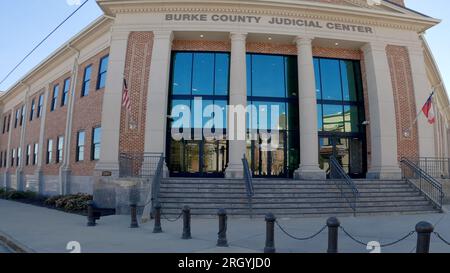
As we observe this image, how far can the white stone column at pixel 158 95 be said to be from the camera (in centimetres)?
1673

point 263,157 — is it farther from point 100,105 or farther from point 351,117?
point 100,105

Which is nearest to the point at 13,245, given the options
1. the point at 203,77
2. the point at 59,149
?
the point at 203,77

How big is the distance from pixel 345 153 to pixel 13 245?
1670 centimetres

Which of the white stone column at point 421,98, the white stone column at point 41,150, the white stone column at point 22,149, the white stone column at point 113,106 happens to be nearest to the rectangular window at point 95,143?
the white stone column at point 113,106

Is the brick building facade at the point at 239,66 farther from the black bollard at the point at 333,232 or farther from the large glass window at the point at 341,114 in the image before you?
the black bollard at the point at 333,232

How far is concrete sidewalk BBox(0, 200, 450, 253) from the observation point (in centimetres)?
752

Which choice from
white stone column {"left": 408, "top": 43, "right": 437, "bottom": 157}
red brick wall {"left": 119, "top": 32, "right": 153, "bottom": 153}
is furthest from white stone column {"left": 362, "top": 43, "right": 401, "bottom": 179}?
red brick wall {"left": 119, "top": 32, "right": 153, "bottom": 153}

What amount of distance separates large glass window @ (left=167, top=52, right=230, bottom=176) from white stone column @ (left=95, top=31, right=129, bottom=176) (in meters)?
2.87

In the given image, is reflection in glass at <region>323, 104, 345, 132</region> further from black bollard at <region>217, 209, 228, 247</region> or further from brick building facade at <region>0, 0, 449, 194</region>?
black bollard at <region>217, 209, 228, 247</region>

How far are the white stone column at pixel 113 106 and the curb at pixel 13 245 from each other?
275 inches

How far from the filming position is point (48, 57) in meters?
26.0

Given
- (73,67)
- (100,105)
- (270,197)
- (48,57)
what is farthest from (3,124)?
(270,197)

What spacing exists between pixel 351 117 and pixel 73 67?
18.5 metres

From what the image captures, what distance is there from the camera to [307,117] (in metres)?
17.5
